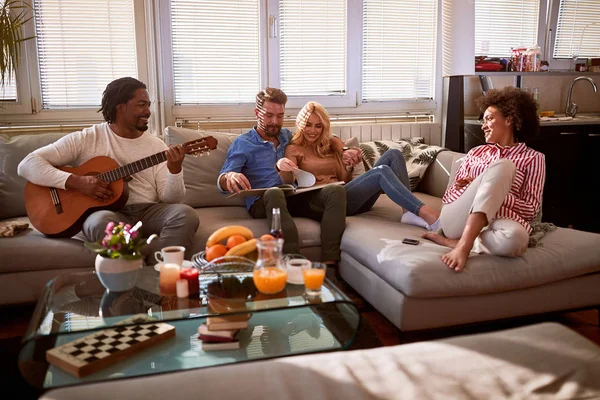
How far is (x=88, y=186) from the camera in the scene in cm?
259

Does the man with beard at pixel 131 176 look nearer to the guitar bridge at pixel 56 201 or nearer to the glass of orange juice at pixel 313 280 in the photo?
the guitar bridge at pixel 56 201

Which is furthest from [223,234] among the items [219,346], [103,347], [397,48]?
[397,48]

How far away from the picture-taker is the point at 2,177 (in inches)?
115

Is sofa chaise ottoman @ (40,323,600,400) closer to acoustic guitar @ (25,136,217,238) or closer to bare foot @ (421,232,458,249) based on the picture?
bare foot @ (421,232,458,249)

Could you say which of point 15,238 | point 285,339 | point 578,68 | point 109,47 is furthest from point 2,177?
point 578,68

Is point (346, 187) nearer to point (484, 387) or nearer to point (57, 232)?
point (57, 232)

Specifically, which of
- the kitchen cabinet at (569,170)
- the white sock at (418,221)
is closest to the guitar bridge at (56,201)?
the white sock at (418,221)

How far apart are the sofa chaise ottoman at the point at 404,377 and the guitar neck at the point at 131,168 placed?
1709mm

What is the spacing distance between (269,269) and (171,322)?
341 mm

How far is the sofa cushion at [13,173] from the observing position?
2.89 metres

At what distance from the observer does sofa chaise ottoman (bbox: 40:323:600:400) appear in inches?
39.7

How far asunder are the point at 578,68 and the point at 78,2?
384 centimetres

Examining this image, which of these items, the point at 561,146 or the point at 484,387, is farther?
the point at 561,146

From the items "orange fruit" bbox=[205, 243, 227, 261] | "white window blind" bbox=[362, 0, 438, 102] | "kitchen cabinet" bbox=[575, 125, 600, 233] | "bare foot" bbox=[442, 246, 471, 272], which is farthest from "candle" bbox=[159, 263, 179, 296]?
"kitchen cabinet" bbox=[575, 125, 600, 233]
